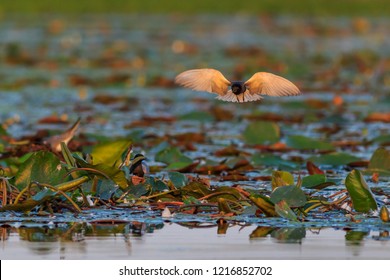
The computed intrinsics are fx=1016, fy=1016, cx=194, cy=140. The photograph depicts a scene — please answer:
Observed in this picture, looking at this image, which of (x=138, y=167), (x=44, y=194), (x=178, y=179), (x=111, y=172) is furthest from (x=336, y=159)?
(x=44, y=194)

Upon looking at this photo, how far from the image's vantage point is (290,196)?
17.0ft

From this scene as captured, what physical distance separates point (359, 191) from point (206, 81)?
0.97 meters

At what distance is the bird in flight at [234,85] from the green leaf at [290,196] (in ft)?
1.62

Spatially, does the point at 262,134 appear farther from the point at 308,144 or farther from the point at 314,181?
the point at 314,181

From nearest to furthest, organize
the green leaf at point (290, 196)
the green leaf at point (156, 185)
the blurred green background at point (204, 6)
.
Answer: the green leaf at point (290, 196)
the green leaf at point (156, 185)
the blurred green background at point (204, 6)

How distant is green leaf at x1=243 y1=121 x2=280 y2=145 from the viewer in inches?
316

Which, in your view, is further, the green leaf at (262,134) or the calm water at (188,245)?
the green leaf at (262,134)

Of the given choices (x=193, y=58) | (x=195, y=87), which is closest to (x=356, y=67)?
(x=193, y=58)

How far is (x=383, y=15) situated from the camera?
82.1 feet

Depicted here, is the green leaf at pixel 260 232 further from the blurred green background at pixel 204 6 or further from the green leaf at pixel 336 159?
the blurred green background at pixel 204 6

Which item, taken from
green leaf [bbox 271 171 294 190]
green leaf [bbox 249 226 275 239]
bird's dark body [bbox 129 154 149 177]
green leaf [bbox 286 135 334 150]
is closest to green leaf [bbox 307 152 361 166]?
green leaf [bbox 286 135 334 150]

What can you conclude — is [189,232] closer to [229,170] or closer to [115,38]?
[229,170]

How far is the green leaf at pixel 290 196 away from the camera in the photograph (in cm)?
518

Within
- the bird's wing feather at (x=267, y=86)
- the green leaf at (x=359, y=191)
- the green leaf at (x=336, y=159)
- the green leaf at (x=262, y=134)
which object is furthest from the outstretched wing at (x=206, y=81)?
the green leaf at (x=262, y=134)
